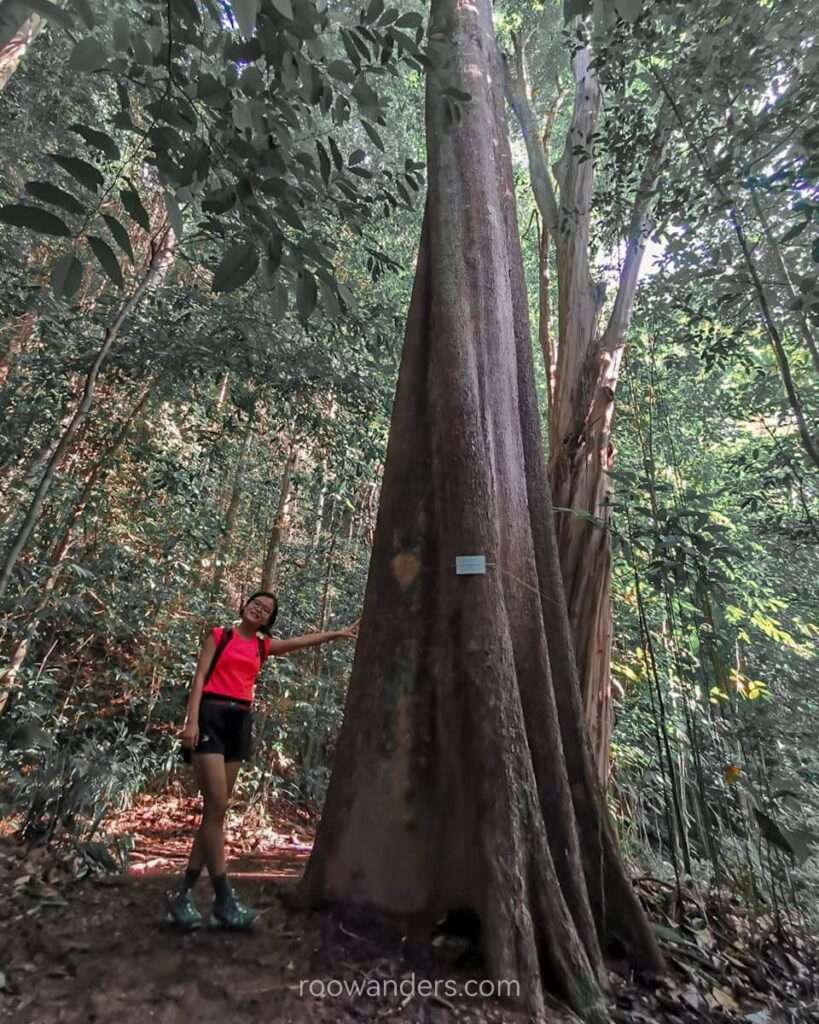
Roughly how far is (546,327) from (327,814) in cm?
400

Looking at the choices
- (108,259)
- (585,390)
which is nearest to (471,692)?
(108,259)

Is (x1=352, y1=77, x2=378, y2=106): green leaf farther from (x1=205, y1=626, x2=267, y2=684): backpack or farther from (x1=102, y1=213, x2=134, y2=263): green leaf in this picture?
(x1=205, y1=626, x2=267, y2=684): backpack

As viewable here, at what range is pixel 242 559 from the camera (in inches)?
323

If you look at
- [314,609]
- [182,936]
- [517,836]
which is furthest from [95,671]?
[517,836]

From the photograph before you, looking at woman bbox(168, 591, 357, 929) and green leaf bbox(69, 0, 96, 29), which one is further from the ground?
green leaf bbox(69, 0, 96, 29)

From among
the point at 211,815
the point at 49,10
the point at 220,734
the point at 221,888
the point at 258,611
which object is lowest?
the point at 221,888

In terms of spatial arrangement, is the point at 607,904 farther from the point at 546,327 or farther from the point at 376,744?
the point at 546,327

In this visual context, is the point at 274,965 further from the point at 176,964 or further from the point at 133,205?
the point at 133,205

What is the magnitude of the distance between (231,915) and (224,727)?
696mm

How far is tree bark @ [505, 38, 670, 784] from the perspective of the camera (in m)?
3.57

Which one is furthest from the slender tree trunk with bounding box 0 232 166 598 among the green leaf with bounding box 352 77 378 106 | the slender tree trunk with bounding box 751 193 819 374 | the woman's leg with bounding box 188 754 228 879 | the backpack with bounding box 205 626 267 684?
the slender tree trunk with bounding box 751 193 819 374

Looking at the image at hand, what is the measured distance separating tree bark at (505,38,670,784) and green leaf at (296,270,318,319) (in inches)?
89.4

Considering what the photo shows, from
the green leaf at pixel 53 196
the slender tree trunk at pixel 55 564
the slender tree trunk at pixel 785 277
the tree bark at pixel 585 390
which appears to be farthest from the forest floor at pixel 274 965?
the slender tree trunk at pixel 785 277

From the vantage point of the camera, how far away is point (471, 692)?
7.81 ft
